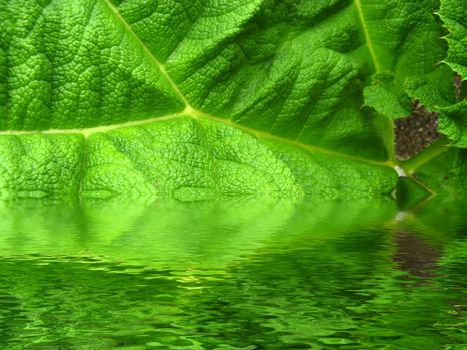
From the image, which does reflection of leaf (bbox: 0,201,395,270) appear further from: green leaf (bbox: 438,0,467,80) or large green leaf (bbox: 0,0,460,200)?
green leaf (bbox: 438,0,467,80)

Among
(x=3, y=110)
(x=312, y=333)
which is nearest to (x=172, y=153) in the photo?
(x=3, y=110)

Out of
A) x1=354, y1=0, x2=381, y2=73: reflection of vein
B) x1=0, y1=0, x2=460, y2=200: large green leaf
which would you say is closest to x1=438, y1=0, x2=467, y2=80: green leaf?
x1=0, y1=0, x2=460, y2=200: large green leaf

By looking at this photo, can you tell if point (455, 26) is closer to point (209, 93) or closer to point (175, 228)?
point (209, 93)

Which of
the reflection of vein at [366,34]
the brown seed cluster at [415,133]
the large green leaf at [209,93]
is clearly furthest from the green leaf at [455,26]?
the brown seed cluster at [415,133]

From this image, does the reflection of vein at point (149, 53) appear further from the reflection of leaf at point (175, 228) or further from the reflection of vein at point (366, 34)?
the reflection of vein at point (366, 34)

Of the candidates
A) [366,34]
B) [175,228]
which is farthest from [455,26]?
[175,228]
